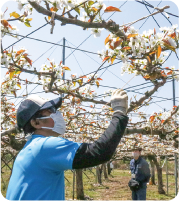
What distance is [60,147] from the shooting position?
1188 millimetres

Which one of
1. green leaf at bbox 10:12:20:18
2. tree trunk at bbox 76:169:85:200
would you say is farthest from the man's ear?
tree trunk at bbox 76:169:85:200

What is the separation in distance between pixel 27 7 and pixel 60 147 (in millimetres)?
1149

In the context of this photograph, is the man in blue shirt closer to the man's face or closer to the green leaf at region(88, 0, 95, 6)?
the man's face

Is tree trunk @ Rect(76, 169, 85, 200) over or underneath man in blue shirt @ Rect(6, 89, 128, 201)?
underneath

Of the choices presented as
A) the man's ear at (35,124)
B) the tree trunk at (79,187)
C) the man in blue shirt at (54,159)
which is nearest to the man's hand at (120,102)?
the man in blue shirt at (54,159)

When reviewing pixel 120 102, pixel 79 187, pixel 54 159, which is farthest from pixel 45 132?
pixel 79 187

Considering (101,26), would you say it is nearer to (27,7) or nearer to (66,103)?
(27,7)

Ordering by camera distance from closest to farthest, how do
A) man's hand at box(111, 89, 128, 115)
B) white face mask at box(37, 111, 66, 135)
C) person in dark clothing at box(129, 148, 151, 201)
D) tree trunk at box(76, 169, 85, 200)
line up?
man's hand at box(111, 89, 128, 115)
white face mask at box(37, 111, 66, 135)
person in dark clothing at box(129, 148, 151, 201)
tree trunk at box(76, 169, 85, 200)

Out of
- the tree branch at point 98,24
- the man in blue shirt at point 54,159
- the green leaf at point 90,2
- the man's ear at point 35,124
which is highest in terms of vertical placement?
the green leaf at point 90,2

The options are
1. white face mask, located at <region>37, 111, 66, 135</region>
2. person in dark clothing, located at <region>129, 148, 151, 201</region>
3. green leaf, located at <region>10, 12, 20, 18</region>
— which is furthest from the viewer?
person in dark clothing, located at <region>129, 148, 151, 201</region>

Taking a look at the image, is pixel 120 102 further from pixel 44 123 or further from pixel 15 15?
pixel 15 15

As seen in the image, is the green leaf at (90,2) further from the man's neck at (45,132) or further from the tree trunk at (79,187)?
the tree trunk at (79,187)

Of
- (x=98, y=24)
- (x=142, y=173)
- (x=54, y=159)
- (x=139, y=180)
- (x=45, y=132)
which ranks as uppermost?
(x=98, y=24)

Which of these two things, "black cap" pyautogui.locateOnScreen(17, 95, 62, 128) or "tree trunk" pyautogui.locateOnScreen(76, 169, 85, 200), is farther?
"tree trunk" pyautogui.locateOnScreen(76, 169, 85, 200)
